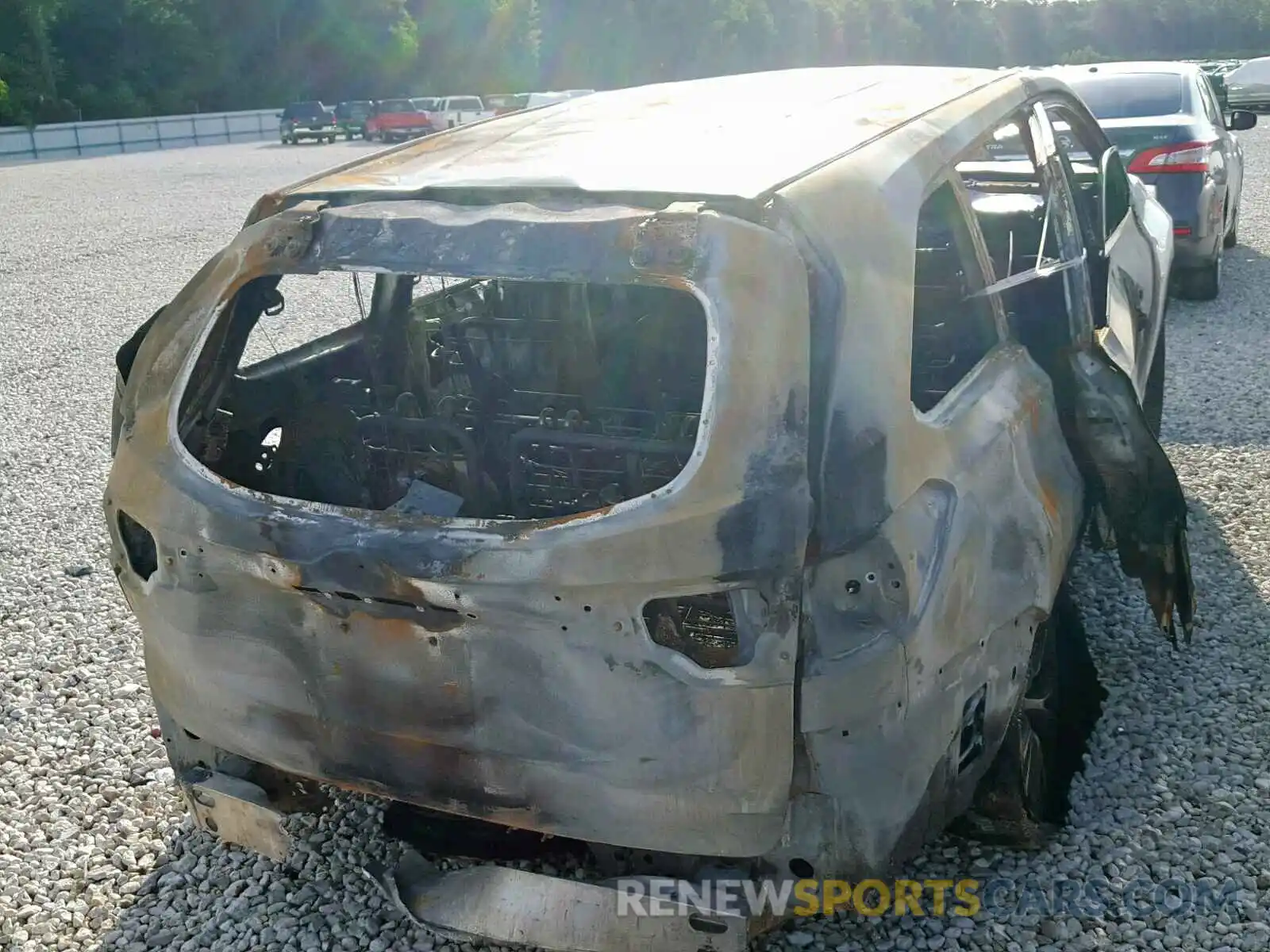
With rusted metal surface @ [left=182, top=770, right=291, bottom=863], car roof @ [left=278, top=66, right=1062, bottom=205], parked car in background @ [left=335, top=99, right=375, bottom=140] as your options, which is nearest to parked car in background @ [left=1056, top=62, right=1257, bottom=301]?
car roof @ [left=278, top=66, right=1062, bottom=205]

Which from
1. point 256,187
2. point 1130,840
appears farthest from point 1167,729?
point 256,187

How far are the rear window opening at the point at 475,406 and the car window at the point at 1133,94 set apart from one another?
6.43 metres

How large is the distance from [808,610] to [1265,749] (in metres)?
1.91

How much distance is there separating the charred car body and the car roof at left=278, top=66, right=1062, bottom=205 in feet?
0.07

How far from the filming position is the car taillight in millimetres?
7691

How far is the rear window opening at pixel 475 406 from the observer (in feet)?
8.61

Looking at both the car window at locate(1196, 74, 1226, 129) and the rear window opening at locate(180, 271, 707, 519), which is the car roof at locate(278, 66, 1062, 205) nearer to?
the rear window opening at locate(180, 271, 707, 519)

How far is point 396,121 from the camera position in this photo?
34188 millimetres

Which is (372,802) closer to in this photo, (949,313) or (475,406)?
(475,406)

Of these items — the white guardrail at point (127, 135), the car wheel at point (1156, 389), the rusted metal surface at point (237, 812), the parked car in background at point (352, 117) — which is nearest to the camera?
the rusted metal surface at point (237, 812)

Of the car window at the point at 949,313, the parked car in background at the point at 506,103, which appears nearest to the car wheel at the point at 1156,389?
the car window at the point at 949,313

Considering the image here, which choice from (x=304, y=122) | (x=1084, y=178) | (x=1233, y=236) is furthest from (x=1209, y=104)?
(x=304, y=122)

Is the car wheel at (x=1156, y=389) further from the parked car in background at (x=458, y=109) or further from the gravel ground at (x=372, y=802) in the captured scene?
the parked car in background at (x=458, y=109)

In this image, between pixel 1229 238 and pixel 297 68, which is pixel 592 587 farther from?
pixel 297 68
